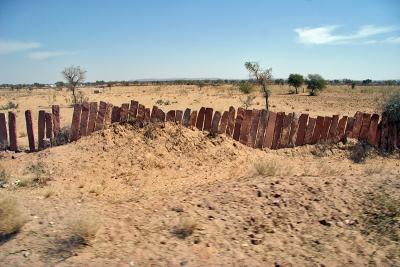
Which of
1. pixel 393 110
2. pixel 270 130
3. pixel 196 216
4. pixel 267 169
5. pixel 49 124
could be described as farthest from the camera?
pixel 49 124

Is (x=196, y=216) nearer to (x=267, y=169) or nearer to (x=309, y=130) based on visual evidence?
(x=267, y=169)

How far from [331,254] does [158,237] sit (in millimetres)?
2138

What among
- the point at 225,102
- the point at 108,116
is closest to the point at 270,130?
the point at 108,116

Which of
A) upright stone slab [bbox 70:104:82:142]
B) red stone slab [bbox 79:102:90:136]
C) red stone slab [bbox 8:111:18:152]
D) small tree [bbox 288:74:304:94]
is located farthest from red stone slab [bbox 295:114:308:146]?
small tree [bbox 288:74:304:94]

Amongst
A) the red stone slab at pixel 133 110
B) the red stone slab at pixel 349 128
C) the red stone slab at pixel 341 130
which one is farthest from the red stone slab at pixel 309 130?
the red stone slab at pixel 133 110

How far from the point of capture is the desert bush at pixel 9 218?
17.9 ft

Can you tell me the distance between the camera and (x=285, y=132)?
9992mm

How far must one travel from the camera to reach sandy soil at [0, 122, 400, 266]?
4840 mm

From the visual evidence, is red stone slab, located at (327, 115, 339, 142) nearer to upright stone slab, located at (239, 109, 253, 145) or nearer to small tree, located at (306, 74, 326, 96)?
upright stone slab, located at (239, 109, 253, 145)

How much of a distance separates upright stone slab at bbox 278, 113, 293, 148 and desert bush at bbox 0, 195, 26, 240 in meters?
6.31

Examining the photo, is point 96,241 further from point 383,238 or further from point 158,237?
point 383,238

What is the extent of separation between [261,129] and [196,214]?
474cm

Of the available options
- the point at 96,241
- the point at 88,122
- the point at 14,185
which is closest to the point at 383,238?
the point at 96,241

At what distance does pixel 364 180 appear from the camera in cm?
654
